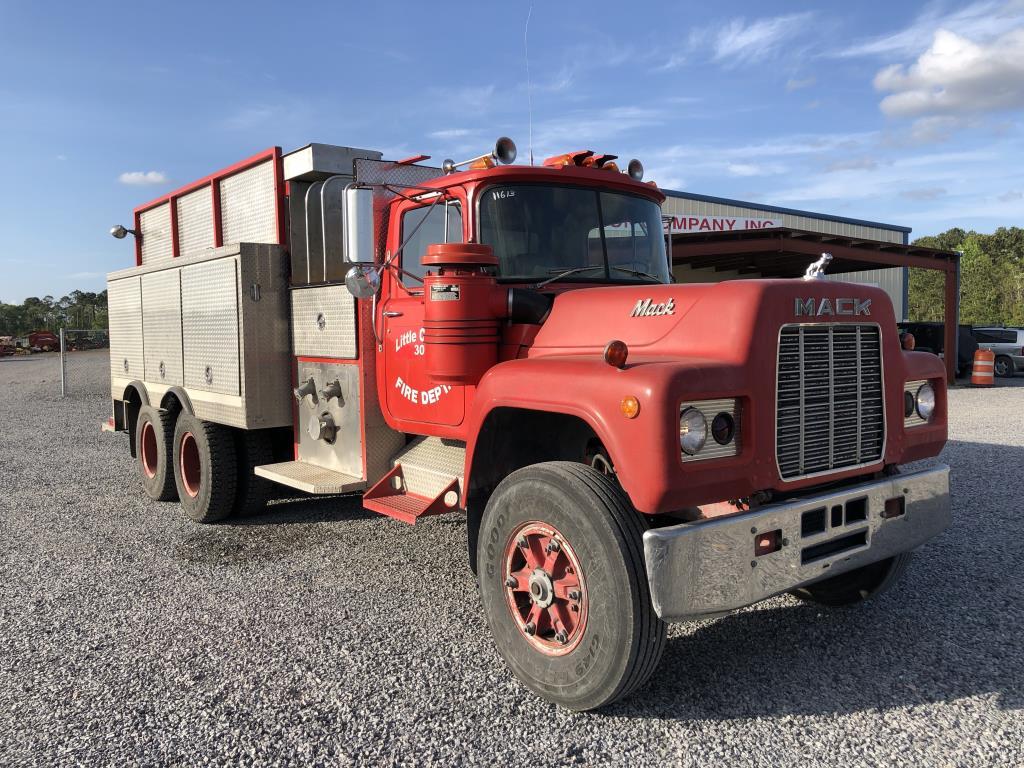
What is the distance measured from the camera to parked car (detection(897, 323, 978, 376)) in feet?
67.1

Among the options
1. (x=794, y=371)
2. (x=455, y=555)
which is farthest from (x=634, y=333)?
(x=455, y=555)

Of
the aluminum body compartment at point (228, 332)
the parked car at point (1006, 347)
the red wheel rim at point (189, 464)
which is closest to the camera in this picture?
the aluminum body compartment at point (228, 332)

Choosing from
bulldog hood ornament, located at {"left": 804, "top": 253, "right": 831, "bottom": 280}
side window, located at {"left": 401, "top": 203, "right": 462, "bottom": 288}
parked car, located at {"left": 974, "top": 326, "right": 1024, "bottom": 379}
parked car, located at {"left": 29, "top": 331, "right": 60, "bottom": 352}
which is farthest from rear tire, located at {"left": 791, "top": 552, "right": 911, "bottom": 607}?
parked car, located at {"left": 29, "top": 331, "right": 60, "bottom": 352}

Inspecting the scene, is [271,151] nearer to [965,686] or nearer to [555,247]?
[555,247]

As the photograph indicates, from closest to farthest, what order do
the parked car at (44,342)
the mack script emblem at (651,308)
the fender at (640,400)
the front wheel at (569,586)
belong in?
the fender at (640,400), the front wheel at (569,586), the mack script emblem at (651,308), the parked car at (44,342)

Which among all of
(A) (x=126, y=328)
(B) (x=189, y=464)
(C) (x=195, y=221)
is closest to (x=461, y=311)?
(B) (x=189, y=464)

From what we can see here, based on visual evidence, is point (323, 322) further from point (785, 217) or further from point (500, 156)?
point (785, 217)

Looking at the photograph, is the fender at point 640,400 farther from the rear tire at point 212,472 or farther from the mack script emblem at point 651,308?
the rear tire at point 212,472

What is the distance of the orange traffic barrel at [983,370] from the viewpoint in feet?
63.1

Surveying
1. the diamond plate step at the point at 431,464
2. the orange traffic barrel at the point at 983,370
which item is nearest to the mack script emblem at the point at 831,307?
the diamond plate step at the point at 431,464

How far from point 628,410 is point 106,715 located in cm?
247

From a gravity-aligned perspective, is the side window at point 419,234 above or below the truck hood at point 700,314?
above

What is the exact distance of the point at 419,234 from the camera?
15.3 ft

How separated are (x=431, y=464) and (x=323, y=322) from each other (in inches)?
57.6
